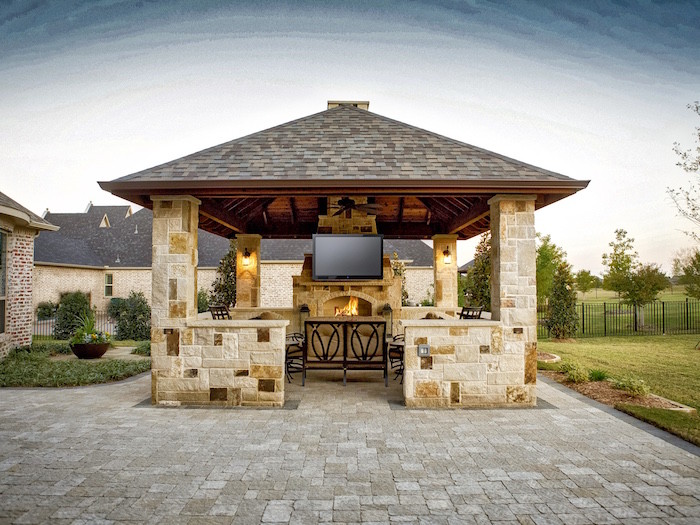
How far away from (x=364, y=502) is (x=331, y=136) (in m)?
6.06

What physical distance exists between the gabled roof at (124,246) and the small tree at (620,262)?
364 inches

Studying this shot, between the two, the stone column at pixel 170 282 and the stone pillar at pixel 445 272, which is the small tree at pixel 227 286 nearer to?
the stone pillar at pixel 445 272

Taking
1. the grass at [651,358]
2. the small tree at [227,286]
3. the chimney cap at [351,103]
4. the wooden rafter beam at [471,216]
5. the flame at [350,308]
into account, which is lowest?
the grass at [651,358]

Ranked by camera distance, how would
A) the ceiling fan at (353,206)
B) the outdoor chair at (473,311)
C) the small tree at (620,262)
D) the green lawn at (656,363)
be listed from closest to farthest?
the green lawn at (656,363), the outdoor chair at (473,311), the ceiling fan at (353,206), the small tree at (620,262)

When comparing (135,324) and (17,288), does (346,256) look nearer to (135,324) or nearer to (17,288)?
(17,288)

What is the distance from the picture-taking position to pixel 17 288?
420 inches

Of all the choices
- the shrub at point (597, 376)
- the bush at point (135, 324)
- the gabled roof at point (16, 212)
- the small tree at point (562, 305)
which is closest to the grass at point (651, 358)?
the small tree at point (562, 305)

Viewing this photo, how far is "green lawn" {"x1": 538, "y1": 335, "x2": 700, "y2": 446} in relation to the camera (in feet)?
17.0

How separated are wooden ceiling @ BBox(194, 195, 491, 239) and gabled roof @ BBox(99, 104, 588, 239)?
1.05 feet

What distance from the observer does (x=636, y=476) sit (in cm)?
356

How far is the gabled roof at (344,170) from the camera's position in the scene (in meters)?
5.87

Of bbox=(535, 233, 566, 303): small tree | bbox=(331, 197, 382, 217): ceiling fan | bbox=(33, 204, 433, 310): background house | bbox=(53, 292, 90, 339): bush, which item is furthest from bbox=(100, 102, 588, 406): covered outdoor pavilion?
bbox=(33, 204, 433, 310): background house

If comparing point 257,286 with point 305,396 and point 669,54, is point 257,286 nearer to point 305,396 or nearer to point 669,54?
point 305,396

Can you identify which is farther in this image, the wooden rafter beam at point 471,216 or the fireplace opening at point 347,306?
the fireplace opening at point 347,306
